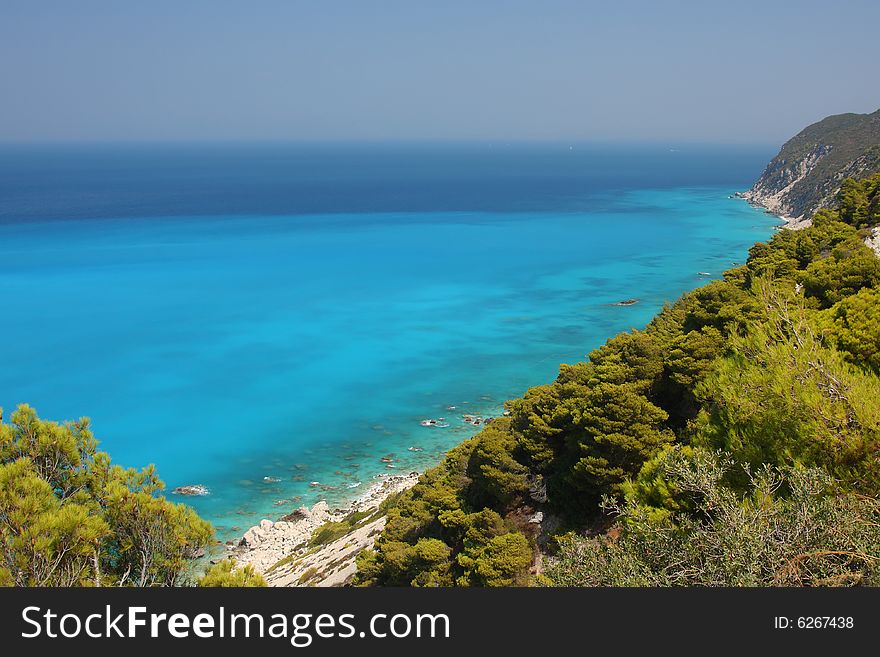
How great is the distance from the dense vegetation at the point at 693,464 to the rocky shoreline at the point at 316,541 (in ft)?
6.94

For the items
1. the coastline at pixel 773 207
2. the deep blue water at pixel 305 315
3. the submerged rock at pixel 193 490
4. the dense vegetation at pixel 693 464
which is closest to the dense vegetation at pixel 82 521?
the dense vegetation at pixel 693 464

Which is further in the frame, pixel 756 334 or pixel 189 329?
pixel 189 329

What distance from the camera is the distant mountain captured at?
7325cm

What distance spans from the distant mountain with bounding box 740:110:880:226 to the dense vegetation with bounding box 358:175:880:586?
186 feet

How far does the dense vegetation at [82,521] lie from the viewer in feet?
23.6

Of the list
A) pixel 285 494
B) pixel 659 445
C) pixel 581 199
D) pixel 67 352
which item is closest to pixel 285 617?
pixel 659 445

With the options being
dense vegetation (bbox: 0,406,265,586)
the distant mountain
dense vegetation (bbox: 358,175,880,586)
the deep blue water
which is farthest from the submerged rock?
the distant mountain

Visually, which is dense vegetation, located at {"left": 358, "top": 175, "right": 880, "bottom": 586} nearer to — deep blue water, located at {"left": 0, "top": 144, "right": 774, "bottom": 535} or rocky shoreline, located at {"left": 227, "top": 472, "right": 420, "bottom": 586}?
rocky shoreline, located at {"left": 227, "top": 472, "right": 420, "bottom": 586}

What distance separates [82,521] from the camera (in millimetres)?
7531

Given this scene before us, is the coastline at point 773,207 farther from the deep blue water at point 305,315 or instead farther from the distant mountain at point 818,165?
the deep blue water at point 305,315

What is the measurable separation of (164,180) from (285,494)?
148468 mm

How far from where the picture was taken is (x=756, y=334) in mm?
10820

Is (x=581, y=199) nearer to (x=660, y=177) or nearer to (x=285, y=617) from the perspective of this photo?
(x=660, y=177)

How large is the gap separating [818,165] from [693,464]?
3996 inches
